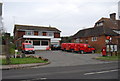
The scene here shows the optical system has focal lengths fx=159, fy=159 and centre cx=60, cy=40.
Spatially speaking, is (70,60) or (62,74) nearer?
(62,74)

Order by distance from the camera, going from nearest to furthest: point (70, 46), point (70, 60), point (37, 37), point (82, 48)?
point (70, 60) < point (82, 48) < point (70, 46) < point (37, 37)

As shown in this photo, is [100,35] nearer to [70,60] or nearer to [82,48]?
[82,48]

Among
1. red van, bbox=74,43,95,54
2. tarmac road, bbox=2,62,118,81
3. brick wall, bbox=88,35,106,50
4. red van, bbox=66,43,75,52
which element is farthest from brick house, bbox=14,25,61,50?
tarmac road, bbox=2,62,118,81

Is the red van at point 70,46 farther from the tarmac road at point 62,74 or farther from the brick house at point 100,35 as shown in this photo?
the tarmac road at point 62,74

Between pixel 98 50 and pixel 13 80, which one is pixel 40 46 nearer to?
pixel 98 50

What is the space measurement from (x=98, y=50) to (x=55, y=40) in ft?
43.9

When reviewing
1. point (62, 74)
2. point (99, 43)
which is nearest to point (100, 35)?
point (99, 43)

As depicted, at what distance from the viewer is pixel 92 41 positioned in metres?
39.2

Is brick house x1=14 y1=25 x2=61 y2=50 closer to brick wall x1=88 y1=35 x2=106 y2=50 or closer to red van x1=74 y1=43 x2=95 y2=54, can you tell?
brick wall x1=88 y1=35 x2=106 y2=50

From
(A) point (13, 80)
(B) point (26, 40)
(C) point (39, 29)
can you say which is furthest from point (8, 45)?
(C) point (39, 29)

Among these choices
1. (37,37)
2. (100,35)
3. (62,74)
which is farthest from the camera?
(37,37)

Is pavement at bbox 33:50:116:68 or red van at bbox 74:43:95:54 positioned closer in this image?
pavement at bbox 33:50:116:68

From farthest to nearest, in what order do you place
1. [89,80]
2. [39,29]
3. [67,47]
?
[39,29]
[67,47]
[89,80]

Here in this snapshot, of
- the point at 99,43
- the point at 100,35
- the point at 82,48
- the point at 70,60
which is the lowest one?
the point at 70,60
